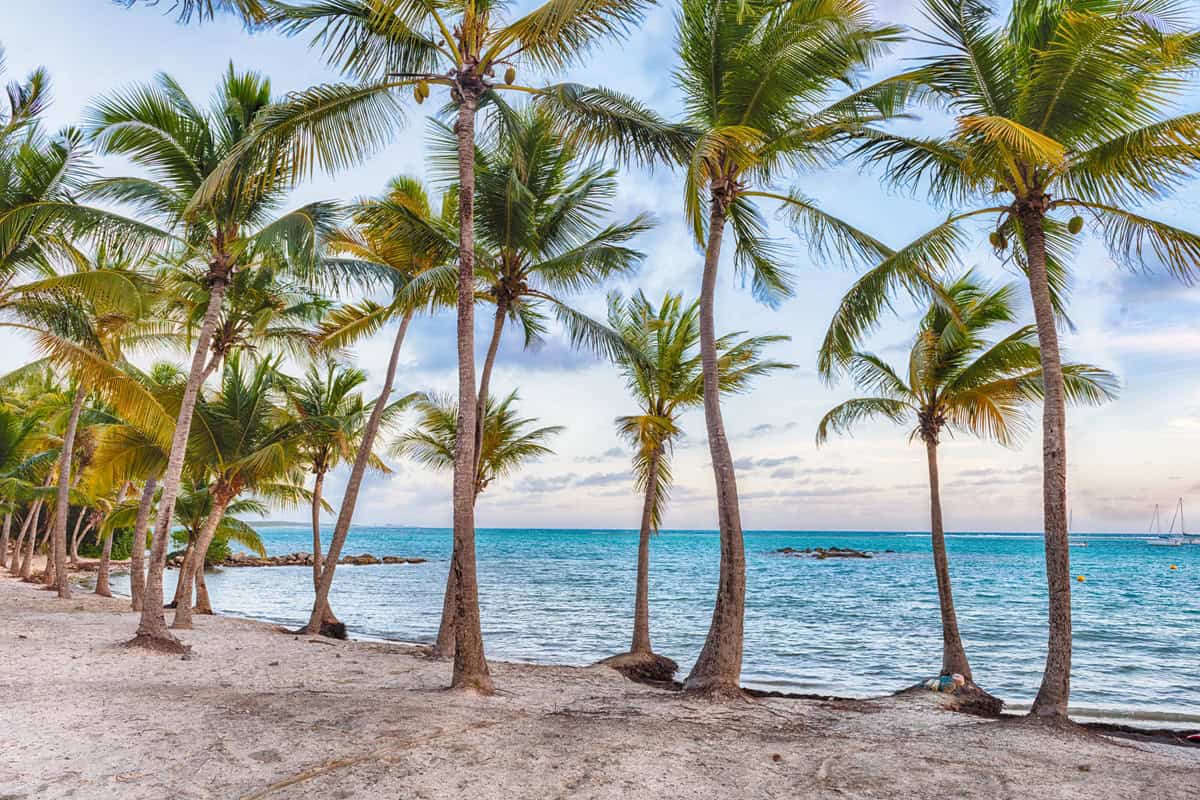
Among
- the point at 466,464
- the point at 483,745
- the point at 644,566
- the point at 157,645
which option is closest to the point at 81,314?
→ the point at 157,645

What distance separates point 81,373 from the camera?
11492mm

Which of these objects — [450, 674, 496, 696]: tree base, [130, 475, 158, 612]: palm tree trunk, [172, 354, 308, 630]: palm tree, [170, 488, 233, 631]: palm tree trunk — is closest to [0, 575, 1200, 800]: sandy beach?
[450, 674, 496, 696]: tree base

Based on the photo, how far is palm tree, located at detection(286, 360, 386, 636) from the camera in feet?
56.7

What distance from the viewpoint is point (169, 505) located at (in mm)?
11141

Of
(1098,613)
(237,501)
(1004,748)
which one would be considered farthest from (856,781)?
(1098,613)

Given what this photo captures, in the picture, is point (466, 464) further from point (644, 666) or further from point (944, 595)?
point (944, 595)

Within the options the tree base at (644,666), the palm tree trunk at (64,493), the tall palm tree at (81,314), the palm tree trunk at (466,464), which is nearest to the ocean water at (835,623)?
the tree base at (644,666)

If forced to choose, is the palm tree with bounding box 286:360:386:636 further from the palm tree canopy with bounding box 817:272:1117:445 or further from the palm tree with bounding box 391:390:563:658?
the palm tree canopy with bounding box 817:272:1117:445

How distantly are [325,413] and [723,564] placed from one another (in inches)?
511

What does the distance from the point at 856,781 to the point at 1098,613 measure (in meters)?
31.2

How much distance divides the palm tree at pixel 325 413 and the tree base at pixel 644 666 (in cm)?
758

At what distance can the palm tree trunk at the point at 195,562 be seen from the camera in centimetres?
1409

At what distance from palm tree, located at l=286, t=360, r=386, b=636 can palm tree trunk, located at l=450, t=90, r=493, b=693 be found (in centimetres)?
934

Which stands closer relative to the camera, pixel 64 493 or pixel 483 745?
pixel 483 745
